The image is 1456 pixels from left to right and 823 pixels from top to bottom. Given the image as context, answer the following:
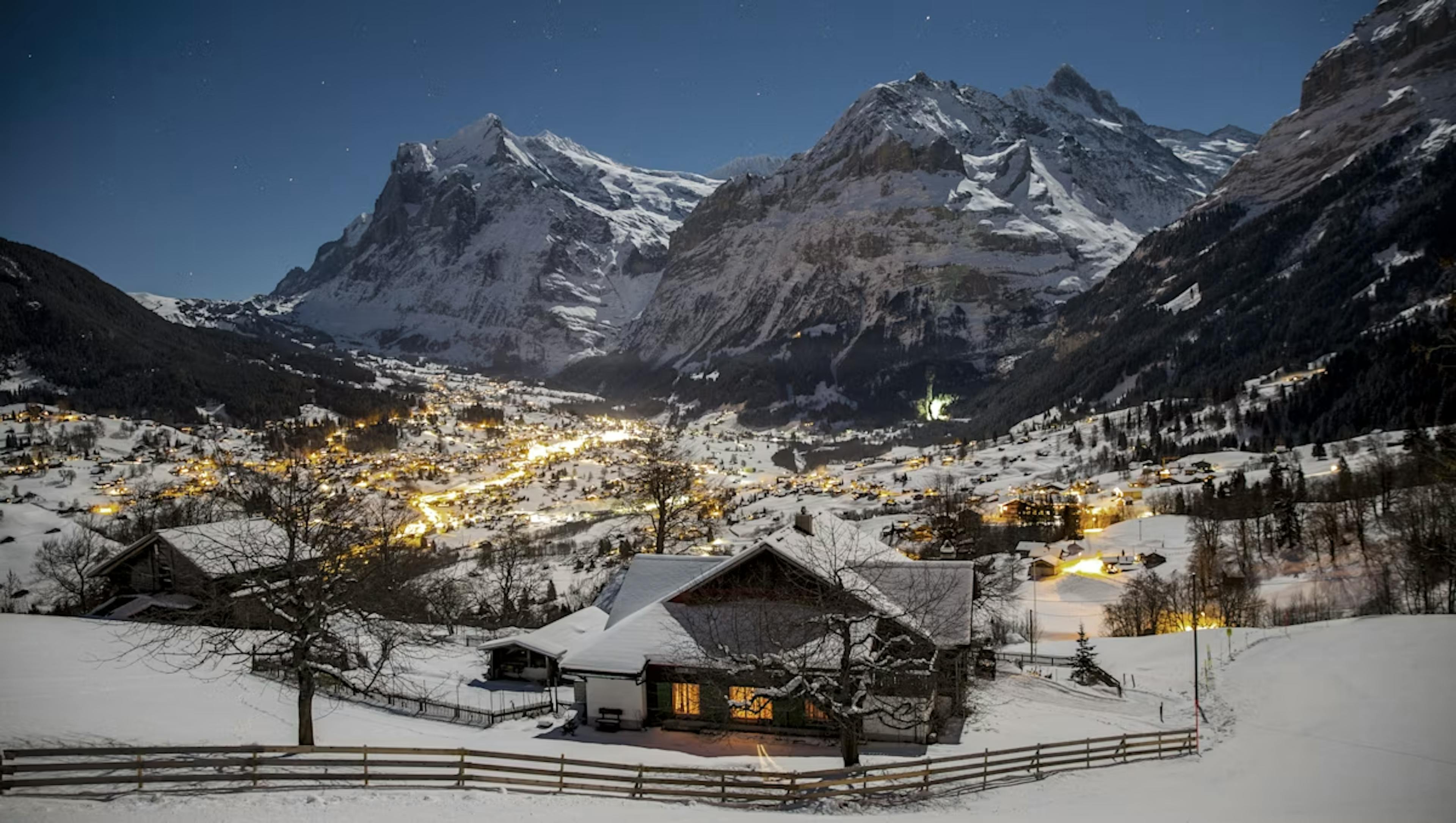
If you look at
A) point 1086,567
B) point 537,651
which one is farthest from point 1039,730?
point 1086,567

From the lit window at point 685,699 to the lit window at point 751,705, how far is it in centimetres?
131

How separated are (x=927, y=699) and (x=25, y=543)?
92877 mm

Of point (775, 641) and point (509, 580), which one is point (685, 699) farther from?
point (509, 580)

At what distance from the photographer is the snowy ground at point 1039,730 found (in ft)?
53.4

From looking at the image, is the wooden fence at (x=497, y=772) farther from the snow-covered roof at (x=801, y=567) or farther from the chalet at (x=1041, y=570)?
the chalet at (x=1041, y=570)

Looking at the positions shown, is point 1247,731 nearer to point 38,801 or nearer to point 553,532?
point 38,801

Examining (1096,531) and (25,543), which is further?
(1096,531)

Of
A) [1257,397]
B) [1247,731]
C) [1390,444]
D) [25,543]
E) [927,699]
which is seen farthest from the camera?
[1257,397]

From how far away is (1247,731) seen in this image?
100 ft

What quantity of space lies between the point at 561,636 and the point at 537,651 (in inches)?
64.1

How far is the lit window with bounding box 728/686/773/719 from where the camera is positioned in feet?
84.3

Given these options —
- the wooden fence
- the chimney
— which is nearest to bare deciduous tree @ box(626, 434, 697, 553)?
the chimney

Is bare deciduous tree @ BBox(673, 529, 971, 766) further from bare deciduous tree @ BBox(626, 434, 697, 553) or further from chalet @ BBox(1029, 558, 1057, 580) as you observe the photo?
chalet @ BBox(1029, 558, 1057, 580)

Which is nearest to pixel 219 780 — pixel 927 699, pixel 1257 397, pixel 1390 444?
pixel 927 699
